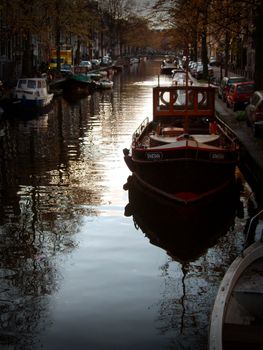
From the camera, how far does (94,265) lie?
46.2ft

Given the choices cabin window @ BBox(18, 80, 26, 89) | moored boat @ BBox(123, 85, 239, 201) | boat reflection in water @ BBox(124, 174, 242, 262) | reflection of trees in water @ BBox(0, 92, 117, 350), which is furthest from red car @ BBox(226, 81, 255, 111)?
boat reflection in water @ BBox(124, 174, 242, 262)

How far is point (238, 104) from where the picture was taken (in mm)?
38531

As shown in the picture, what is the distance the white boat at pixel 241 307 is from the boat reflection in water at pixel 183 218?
526 centimetres

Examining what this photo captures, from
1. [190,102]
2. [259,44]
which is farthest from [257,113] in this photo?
[259,44]

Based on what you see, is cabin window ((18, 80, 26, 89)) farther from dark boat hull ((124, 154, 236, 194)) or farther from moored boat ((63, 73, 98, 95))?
dark boat hull ((124, 154, 236, 194))

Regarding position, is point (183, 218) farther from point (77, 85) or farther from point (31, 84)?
point (77, 85)

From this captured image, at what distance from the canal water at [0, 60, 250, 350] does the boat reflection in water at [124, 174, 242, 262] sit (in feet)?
0.26

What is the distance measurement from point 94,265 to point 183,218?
15.2ft

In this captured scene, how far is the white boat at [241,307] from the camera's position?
303 inches

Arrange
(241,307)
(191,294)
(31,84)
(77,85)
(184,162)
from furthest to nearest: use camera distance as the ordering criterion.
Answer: (77,85), (31,84), (184,162), (191,294), (241,307)

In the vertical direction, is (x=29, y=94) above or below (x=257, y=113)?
below

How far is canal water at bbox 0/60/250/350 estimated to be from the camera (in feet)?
35.1

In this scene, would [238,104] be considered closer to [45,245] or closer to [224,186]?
[224,186]

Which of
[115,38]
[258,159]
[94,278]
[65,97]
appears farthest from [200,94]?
[115,38]
